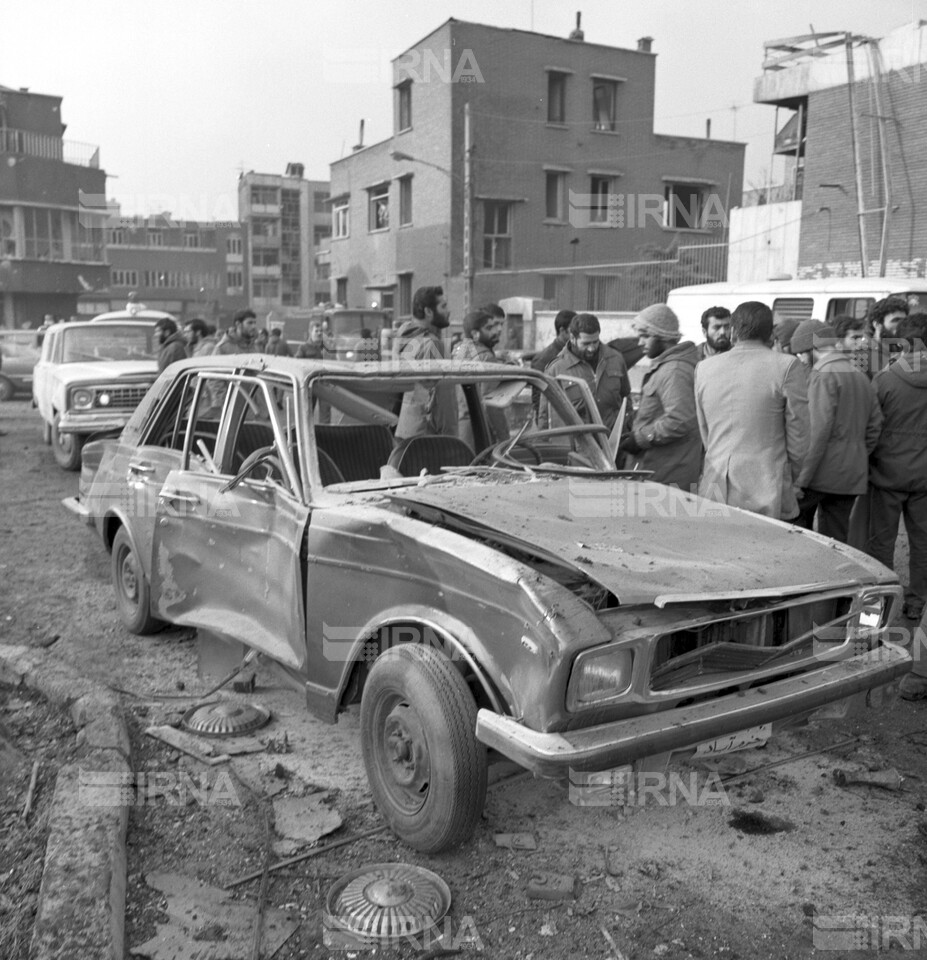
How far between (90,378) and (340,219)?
2619 centimetres

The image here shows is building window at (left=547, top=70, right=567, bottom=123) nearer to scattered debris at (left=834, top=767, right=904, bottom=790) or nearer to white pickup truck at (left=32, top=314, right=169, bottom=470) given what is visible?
white pickup truck at (left=32, top=314, right=169, bottom=470)

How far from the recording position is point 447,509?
3619 millimetres

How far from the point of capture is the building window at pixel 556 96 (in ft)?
97.3

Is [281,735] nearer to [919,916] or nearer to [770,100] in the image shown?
[919,916]

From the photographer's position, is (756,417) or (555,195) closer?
(756,417)

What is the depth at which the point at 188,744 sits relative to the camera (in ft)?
13.6

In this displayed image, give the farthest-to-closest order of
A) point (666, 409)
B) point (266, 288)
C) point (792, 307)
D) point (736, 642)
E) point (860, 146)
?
point (266, 288), point (860, 146), point (792, 307), point (666, 409), point (736, 642)

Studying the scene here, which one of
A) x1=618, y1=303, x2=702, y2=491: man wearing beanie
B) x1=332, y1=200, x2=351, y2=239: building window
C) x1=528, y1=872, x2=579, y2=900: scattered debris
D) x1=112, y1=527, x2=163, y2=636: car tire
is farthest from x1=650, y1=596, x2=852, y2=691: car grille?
x1=332, y1=200, x2=351, y2=239: building window

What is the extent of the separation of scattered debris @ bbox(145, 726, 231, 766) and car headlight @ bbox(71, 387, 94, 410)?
25.3 feet

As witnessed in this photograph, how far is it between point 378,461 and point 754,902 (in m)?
2.77

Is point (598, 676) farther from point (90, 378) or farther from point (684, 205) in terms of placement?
point (684, 205)

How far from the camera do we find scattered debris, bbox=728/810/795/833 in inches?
140

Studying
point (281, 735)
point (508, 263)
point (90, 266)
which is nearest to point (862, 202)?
point (508, 263)

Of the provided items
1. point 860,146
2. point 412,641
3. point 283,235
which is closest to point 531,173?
point 860,146
